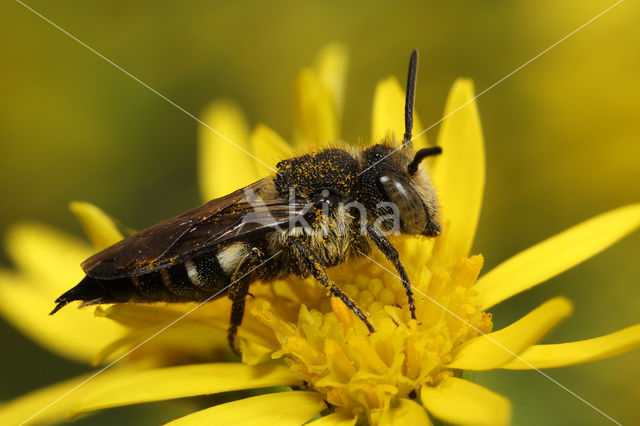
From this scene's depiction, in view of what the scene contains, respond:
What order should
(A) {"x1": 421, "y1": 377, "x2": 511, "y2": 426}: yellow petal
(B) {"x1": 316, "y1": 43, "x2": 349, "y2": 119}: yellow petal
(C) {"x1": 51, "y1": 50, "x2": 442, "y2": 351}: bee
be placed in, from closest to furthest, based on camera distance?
1. (A) {"x1": 421, "y1": 377, "x2": 511, "y2": 426}: yellow petal
2. (C) {"x1": 51, "y1": 50, "x2": 442, "y2": 351}: bee
3. (B) {"x1": 316, "y1": 43, "x2": 349, "y2": 119}: yellow petal

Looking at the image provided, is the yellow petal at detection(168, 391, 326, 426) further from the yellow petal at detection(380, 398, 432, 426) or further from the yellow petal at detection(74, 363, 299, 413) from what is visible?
the yellow petal at detection(380, 398, 432, 426)

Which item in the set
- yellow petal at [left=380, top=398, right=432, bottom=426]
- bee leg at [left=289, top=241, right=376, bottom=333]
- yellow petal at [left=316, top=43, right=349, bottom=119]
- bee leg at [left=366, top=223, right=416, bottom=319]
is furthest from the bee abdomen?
yellow petal at [left=316, top=43, right=349, bottom=119]

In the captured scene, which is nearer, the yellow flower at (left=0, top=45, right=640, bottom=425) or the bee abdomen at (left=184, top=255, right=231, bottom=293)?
the yellow flower at (left=0, top=45, right=640, bottom=425)

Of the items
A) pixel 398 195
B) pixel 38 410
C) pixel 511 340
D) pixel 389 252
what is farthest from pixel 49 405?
pixel 511 340

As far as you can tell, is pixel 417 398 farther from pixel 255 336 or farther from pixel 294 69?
pixel 294 69

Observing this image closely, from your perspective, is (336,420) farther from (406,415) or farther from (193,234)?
(193,234)

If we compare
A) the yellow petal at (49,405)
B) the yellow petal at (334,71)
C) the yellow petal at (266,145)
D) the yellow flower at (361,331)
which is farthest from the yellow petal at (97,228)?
the yellow petal at (334,71)

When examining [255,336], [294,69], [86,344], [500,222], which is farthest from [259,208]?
[294,69]
